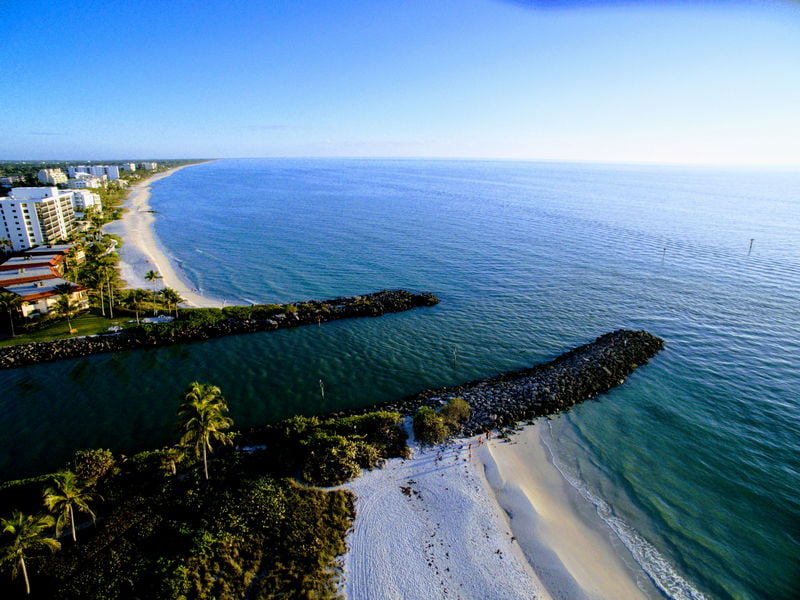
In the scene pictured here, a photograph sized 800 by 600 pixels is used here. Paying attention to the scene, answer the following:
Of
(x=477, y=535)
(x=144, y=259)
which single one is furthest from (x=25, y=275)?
(x=477, y=535)

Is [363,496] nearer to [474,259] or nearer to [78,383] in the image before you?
[78,383]

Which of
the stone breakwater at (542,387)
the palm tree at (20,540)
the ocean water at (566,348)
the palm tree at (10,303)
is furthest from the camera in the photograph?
the palm tree at (10,303)

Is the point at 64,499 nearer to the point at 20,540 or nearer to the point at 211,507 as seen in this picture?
the point at 20,540

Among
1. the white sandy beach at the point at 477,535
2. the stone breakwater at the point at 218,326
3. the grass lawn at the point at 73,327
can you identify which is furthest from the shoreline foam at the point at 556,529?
the grass lawn at the point at 73,327

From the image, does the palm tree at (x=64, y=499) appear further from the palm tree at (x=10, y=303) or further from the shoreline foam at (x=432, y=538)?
the palm tree at (x=10, y=303)

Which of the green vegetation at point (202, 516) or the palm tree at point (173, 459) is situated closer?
the green vegetation at point (202, 516)
